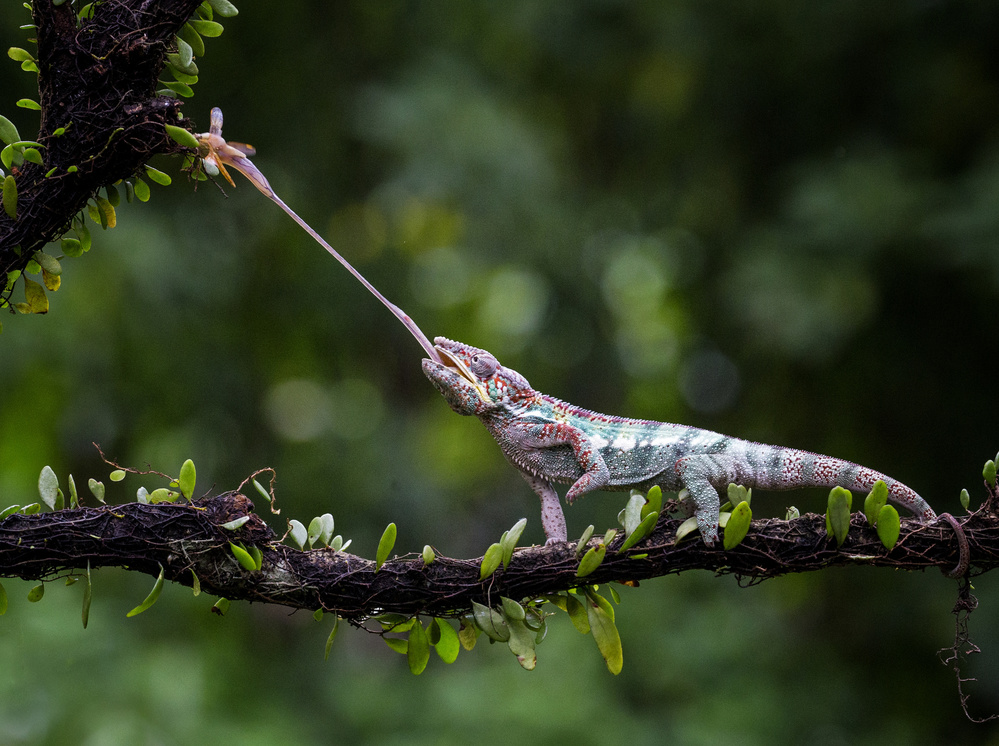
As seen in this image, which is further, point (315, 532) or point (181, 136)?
point (315, 532)

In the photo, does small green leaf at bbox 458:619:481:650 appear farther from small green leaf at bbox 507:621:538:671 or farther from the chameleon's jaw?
the chameleon's jaw

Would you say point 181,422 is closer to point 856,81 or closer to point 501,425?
point 501,425

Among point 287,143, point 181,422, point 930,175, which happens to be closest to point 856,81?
point 930,175

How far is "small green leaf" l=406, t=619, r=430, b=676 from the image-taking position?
1.67 metres

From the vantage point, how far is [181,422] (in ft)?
16.9

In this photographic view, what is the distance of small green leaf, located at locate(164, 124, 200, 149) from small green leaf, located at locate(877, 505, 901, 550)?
1.33 metres


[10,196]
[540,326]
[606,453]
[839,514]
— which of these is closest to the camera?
[10,196]

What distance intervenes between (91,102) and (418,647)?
1121mm

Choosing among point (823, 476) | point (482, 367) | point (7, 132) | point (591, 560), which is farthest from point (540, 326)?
point (7, 132)

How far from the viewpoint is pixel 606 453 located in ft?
6.40

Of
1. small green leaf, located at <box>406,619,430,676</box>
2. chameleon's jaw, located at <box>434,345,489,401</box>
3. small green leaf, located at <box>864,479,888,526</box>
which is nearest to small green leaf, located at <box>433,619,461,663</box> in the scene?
small green leaf, located at <box>406,619,430,676</box>

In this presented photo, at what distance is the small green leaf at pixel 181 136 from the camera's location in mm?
1446

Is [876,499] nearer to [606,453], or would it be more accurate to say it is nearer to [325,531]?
[606,453]

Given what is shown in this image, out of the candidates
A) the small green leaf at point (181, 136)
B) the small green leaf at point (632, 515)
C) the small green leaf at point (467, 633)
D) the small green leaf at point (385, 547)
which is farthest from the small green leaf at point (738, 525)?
the small green leaf at point (181, 136)
